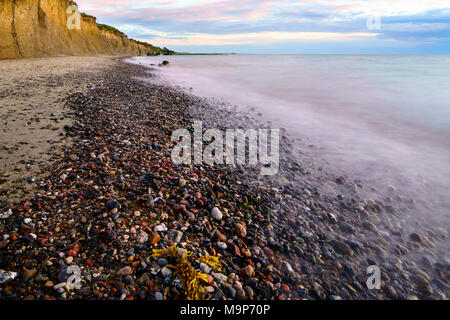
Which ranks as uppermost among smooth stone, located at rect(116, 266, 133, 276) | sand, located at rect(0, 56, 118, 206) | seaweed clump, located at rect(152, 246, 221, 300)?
sand, located at rect(0, 56, 118, 206)

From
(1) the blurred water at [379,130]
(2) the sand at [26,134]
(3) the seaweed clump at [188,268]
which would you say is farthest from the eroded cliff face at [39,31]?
(3) the seaweed clump at [188,268]

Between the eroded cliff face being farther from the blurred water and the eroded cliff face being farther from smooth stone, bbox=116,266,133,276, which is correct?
smooth stone, bbox=116,266,133,276

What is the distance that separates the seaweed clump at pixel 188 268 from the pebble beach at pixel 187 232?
14mm

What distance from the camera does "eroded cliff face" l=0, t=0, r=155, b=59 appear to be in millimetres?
24828

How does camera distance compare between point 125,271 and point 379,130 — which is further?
point 379,130

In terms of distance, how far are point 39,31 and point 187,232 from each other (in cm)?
3969

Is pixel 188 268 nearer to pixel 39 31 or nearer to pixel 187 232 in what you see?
pixel 187 232

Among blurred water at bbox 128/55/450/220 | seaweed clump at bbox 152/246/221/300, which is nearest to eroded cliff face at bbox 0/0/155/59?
blurred water at bbox 128/55/450/220

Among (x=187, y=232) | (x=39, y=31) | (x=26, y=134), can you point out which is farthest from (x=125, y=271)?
(x=39, y=31)

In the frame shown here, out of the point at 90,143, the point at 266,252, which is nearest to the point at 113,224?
the point at 266,252

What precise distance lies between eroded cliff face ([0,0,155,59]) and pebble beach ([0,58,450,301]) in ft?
94.1

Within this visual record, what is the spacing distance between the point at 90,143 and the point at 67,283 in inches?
155

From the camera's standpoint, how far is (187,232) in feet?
11.6

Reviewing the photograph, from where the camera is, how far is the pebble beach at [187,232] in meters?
2.75
